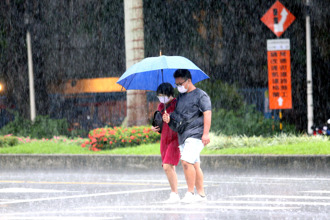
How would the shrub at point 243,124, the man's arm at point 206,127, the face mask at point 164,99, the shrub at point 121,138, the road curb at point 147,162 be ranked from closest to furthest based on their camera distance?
1. the man's arm at point 206,127
2. the face mask at point 164,99
3. the road curb at point 147,162
4. the shrub at point 121,138
5. the shrub at point 243,124

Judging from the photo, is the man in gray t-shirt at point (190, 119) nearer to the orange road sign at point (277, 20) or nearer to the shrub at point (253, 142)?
the shrub at point (253, 142)

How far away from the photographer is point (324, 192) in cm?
1106

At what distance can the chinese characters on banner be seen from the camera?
20.5 meters

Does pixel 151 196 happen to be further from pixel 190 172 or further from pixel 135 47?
pixel 135 47

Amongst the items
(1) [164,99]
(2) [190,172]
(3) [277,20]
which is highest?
(3) [277,20]

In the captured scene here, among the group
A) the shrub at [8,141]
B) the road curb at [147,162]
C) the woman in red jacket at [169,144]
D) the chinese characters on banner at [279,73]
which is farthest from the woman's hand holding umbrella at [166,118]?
the chinese characters on banner at [279,73]

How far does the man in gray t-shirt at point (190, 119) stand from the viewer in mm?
9352

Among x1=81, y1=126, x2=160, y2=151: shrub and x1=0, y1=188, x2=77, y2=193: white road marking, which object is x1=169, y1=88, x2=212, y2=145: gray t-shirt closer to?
x1=0, y1=188, x2=77, y2=193: white road marking

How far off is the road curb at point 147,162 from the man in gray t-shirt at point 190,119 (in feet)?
17.6

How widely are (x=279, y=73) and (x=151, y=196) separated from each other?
10.3m

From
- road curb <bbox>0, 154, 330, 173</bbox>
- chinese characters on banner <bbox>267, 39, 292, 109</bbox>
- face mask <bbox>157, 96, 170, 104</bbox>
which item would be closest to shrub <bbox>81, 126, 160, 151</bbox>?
road curb <bbox>0, 154, 330, 173</bbox>

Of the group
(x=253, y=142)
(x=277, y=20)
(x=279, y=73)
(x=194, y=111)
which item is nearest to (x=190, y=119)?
(x=194, y=111)

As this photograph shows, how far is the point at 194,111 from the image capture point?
940 centimetres

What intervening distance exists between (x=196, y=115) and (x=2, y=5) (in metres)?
19.7
